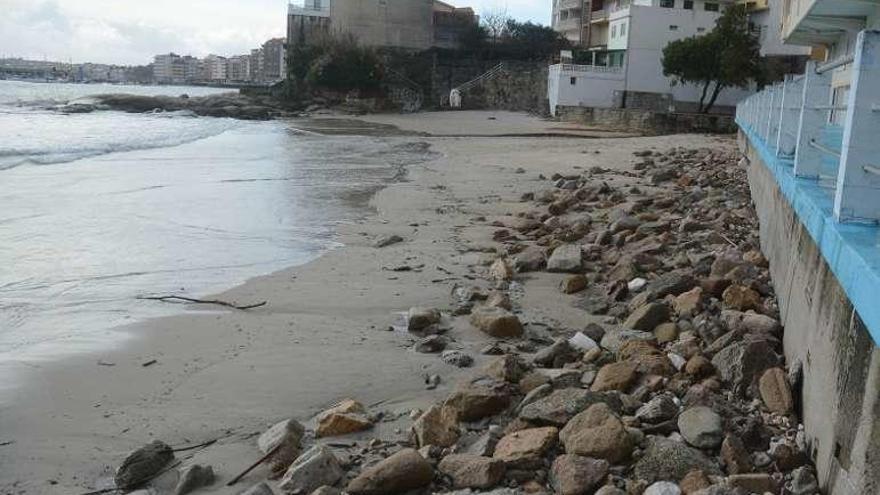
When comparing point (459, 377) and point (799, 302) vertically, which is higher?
point (799, 302)

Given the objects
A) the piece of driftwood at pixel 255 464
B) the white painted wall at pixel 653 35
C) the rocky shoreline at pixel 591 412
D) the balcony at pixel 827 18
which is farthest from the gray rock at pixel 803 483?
the white painted wall at pixel 653 35

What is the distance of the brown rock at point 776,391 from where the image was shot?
162 inches

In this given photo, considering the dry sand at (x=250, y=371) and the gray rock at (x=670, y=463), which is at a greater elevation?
the gray rock at (x=670, y=463)

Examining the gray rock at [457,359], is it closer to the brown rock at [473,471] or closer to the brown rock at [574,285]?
the brown rock at [473,471]

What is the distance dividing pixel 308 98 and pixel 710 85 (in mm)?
29035

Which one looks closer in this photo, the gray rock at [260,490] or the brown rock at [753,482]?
the brown rock at [753,482]

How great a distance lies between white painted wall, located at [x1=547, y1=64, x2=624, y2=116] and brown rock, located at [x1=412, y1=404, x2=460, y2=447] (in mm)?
42292

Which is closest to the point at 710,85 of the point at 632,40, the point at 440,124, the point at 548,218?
the point at 632,40

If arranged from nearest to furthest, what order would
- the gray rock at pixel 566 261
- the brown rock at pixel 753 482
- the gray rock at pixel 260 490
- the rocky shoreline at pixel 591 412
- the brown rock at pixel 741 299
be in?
the brown rock at pixel 753 482
the rocky shoreline at pixel 591 412
the gray rock at pixel 260 490
the brown rock at pixel 741 299
the gray rock at pixel 566 261

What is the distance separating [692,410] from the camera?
3934 millimetres

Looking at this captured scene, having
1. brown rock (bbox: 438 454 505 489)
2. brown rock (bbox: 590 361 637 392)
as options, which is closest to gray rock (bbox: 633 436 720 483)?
brown rock (bbox: 438 454 505 489)

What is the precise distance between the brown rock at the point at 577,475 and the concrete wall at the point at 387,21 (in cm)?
6261

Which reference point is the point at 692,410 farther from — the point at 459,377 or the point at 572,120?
the point at 572,120

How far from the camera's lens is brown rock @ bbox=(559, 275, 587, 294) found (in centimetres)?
761
